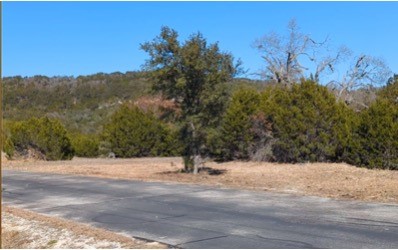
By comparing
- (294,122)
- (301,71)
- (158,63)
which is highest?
(301,71)

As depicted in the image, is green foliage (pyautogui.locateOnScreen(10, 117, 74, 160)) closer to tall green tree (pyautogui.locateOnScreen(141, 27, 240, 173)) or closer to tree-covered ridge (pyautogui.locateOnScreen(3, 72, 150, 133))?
tall green tree (pyautogui.locateOnScreen(141, 27, 240, 173))

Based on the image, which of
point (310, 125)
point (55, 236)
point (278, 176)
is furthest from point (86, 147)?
point (55, 236)

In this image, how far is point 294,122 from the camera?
888 inches

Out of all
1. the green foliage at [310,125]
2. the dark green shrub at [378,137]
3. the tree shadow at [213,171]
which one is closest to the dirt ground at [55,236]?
the tree shadow at [213,171]

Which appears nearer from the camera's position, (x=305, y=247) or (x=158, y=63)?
(x=305, y=247)

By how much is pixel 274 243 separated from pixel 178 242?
1423 millimetres

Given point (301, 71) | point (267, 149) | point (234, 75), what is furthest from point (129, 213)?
point (301, 71)

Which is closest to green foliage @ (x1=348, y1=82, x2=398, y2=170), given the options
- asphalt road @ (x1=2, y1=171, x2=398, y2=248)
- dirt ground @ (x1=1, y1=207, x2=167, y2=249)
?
asphalt road @ (x1=2, y1=171, x2=398, y2=248)

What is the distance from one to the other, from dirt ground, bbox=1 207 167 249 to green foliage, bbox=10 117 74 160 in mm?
19624

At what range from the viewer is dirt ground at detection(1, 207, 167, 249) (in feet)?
25.8

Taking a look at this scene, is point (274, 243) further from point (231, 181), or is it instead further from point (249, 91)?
point (249, 91)

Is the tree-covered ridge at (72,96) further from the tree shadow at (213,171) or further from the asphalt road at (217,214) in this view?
the asphalt road at (217,214)

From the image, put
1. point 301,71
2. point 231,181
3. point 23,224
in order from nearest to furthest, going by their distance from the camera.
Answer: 1. point 23,224
2. point 231,181
3. point 301,71

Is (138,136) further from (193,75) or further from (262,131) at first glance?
(193,75)
